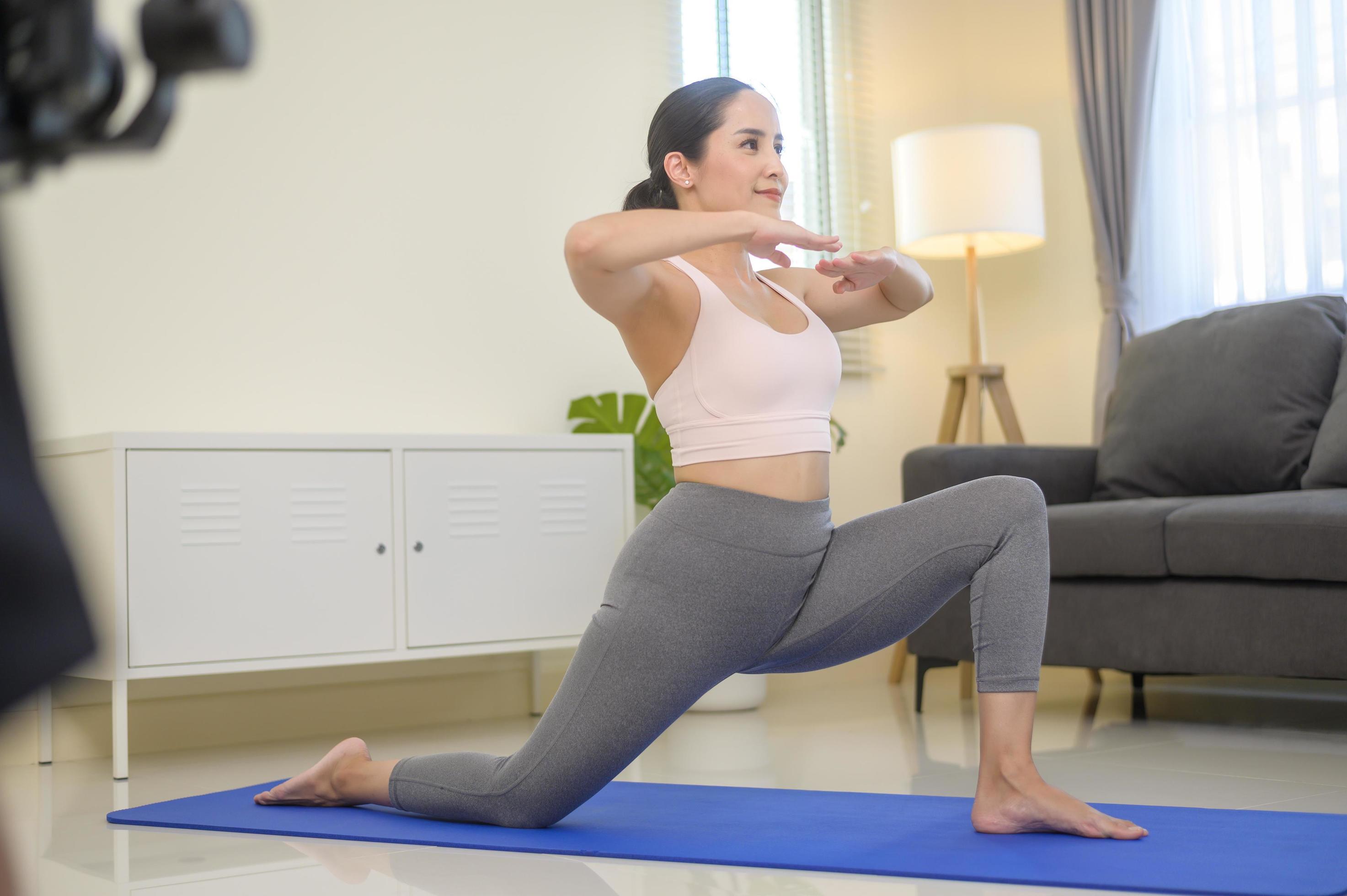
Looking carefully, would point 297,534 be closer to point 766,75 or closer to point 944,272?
point 766,75

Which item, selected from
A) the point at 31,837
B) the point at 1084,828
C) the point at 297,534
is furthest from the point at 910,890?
the point at 297,534

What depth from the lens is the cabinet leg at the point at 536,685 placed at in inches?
155

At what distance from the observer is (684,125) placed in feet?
6.64

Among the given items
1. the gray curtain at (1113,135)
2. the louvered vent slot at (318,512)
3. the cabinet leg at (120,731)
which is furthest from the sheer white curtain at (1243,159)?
the cabinet leg at (120,731)

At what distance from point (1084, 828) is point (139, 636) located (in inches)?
81.7

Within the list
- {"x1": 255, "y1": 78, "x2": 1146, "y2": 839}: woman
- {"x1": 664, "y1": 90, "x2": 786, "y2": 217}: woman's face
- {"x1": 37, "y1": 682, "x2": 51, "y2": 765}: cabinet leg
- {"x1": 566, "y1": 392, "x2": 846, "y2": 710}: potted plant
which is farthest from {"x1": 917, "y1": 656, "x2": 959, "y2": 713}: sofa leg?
{"x1": 37, "y1": 682, "x2": 51, "y2": 765}: cabinet leg

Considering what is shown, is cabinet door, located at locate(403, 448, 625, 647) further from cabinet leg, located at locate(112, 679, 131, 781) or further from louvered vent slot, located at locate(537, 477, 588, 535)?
cabinet leg, located at locate(112, 679, 131, 781)

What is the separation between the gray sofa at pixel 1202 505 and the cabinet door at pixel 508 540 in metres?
0.83

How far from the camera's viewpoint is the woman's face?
6.55 feet

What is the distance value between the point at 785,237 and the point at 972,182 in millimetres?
2753

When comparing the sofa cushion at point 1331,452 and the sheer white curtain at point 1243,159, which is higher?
the sheer white curtain at point 1243,159

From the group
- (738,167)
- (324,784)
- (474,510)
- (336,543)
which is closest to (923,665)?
(474,510)

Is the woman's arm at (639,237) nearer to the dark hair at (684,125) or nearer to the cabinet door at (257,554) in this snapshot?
the dark hair at (684,125)

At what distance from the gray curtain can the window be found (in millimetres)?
778
